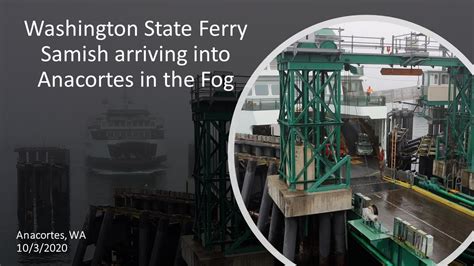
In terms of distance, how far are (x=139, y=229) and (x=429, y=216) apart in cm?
327

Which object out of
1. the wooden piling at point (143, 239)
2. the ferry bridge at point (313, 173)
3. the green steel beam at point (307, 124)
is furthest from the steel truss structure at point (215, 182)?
the wooden piling at point (143, 239)

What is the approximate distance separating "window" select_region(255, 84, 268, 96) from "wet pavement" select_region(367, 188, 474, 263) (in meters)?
1.93

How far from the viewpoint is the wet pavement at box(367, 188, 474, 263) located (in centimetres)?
344

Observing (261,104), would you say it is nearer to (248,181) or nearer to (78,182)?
(248,181)

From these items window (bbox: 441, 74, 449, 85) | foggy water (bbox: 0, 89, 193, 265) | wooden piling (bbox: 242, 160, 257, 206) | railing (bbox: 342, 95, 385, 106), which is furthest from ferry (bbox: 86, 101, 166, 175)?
window (bbox: 441, 74, 449, 85)

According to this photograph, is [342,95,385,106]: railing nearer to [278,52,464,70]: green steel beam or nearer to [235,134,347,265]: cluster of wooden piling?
[278,52,464,70]: green steel beam

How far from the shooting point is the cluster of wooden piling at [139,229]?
3398mm

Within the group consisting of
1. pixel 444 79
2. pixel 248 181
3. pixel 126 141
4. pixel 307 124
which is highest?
pixel 444 79

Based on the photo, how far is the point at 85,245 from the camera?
3367 mm

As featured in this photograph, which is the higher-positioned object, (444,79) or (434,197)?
(444,79)

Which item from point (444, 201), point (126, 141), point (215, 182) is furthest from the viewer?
point (444, 201)

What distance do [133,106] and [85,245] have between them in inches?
57.1

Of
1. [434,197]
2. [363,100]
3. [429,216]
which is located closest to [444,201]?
[434,197]

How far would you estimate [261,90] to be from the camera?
3.28 metres
